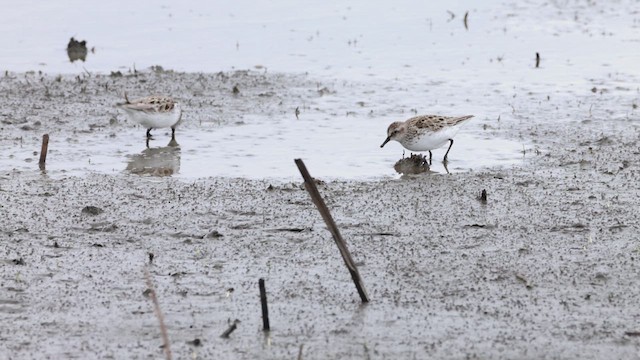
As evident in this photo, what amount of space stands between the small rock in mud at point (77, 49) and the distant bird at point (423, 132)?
688 centimetres

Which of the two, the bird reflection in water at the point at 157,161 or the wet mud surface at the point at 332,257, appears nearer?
the wet mud surface at the point at 332,257

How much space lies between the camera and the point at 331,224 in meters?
6.98

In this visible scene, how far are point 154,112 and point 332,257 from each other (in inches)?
176

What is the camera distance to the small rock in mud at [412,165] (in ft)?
38.9

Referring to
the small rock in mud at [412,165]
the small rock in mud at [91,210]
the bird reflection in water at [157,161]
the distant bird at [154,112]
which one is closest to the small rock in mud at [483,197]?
the small rock in mud at [412,165]

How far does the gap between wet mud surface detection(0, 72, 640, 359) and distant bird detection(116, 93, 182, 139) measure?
377 millimetres

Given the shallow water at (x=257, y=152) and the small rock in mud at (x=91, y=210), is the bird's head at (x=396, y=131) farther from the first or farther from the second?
the small rock in mud at (x=91, y=210)

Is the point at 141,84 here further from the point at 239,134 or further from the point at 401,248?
the point at 401,248

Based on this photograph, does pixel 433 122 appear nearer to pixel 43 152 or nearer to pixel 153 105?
pixel 153 105

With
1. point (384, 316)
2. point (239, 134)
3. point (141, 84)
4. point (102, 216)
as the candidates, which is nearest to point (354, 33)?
point (141, 84)

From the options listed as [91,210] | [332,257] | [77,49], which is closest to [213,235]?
[332,257]

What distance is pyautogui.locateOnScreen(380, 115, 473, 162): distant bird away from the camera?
12.0 meters

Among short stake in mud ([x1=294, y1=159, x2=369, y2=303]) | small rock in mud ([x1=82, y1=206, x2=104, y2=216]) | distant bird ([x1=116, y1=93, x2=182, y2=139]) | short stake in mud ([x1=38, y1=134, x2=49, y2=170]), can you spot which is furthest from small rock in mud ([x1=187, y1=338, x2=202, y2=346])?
distant bird ([x1=116, y1=93, x2=182, y2=139])

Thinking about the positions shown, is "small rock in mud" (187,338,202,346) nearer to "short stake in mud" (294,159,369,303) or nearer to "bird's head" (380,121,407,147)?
"short stake in mud" (294,159,369,303)
